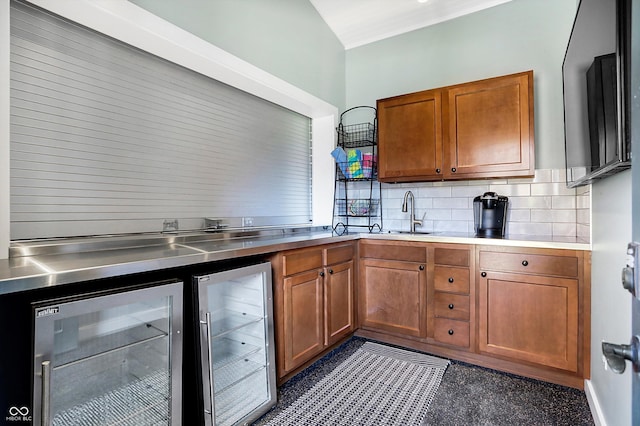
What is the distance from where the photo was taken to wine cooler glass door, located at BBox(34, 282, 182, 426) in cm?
118

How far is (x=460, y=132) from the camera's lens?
2.57 meters

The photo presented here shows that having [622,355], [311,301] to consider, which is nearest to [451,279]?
[311,301]

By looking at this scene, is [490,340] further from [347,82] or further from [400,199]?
[347,82]

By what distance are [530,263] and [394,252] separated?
91 cm

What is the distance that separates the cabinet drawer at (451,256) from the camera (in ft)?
7.68

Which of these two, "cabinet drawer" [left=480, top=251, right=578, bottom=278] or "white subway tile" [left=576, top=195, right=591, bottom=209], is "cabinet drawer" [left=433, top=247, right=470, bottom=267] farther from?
"white subway tile" [left=576, top=195, right=591, bottom=209]

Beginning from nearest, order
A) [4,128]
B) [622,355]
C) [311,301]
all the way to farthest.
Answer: [622,355] → [4,128] → [311,301]

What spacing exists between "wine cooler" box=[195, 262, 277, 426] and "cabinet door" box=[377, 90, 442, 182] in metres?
1.56

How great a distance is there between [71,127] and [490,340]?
2799 millimetres

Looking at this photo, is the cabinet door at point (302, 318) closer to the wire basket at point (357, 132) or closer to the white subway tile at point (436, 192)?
the white subway tile at point (436, 192)

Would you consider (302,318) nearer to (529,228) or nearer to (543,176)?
(529,228)

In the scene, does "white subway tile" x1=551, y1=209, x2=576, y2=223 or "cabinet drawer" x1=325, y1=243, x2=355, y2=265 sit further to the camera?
"white subway tile" x1=551, y1=209, x2=576, y2=223

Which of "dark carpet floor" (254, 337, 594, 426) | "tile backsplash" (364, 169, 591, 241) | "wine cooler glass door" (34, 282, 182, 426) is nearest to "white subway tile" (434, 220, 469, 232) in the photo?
"tile backsplash" (364, 169, 591, 241)

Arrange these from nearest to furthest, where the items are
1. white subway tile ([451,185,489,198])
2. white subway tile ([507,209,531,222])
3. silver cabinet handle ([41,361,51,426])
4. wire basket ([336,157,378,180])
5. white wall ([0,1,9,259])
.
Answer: silver cabinet handle ([41,361,51,426]) → white wall ([0,1,9,259]) → white subway tile ([507,209,531,222]) → white subway tile ([451,185,489,198]) → wire basket ([336,157,378,180])
